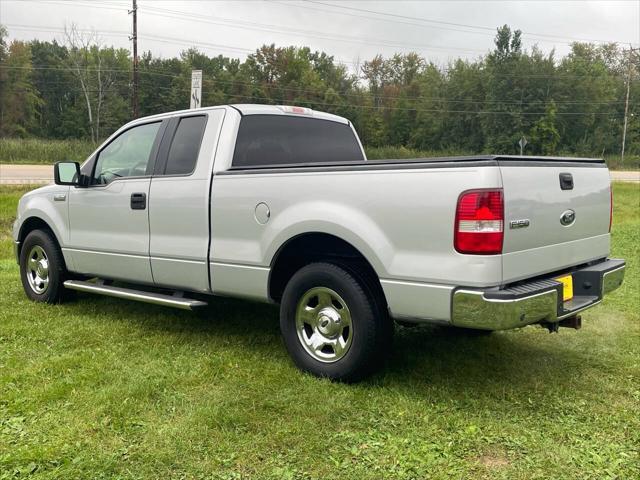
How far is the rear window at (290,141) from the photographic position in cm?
468

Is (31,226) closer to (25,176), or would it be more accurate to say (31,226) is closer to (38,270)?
(38,270)

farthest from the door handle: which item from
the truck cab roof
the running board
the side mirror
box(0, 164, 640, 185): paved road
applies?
box(0, 164, 640, 185): paved road

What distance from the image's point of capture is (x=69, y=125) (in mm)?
68125

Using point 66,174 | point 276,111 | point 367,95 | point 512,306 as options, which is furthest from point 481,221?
point 367,95

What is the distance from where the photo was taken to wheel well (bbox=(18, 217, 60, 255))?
19.8 feet

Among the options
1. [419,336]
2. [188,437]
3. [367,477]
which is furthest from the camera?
[419,336]

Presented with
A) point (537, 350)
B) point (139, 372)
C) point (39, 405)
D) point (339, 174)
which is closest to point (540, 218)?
point (339, 174)

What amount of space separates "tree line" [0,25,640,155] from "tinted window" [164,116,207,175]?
5595 cm

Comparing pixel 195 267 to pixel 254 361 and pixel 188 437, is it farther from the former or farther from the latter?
pixel 188 437

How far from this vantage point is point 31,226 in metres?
6.20

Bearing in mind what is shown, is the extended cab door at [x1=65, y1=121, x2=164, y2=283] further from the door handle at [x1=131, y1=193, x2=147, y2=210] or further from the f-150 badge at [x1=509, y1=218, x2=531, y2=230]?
the f-150 badge at [x1=509, y1=218, x2=531, y2=230]

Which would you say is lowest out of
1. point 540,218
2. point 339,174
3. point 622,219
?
point 622,219

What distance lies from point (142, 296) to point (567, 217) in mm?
3240

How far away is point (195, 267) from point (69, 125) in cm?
7072
